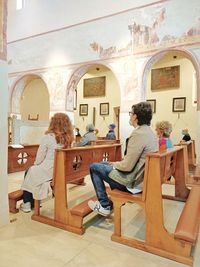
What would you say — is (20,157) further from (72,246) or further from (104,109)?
(104,109)

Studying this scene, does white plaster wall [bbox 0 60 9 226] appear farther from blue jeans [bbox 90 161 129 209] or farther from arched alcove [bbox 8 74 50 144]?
arched alcove [bbox 8 74 50 144]

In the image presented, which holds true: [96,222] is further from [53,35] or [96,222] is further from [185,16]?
[53,35]

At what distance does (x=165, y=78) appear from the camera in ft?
33.7

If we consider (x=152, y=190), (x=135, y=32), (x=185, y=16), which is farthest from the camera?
(x=135, y=32)

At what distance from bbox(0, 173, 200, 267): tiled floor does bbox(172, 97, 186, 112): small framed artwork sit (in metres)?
7.67

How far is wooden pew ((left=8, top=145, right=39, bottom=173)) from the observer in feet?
17.0

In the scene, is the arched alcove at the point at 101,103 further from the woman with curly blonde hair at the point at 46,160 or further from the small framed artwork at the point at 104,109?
the woman with curly blonde hair at the point at 46,160

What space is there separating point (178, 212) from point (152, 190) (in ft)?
4.12

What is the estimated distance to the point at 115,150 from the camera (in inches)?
167

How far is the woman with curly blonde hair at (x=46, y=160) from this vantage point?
111 inches

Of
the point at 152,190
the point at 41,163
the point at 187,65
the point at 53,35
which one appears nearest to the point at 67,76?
the point at 53,35

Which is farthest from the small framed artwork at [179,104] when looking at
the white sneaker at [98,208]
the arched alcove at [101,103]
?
the white sneaker at [98,208]

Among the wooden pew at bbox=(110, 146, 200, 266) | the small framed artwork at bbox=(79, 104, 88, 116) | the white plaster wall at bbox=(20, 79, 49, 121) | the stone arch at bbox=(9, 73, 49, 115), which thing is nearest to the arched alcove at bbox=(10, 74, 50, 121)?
the white plaster wall at bbox=(20, 79, 49, 121)

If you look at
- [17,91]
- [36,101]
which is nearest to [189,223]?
[17,91]
